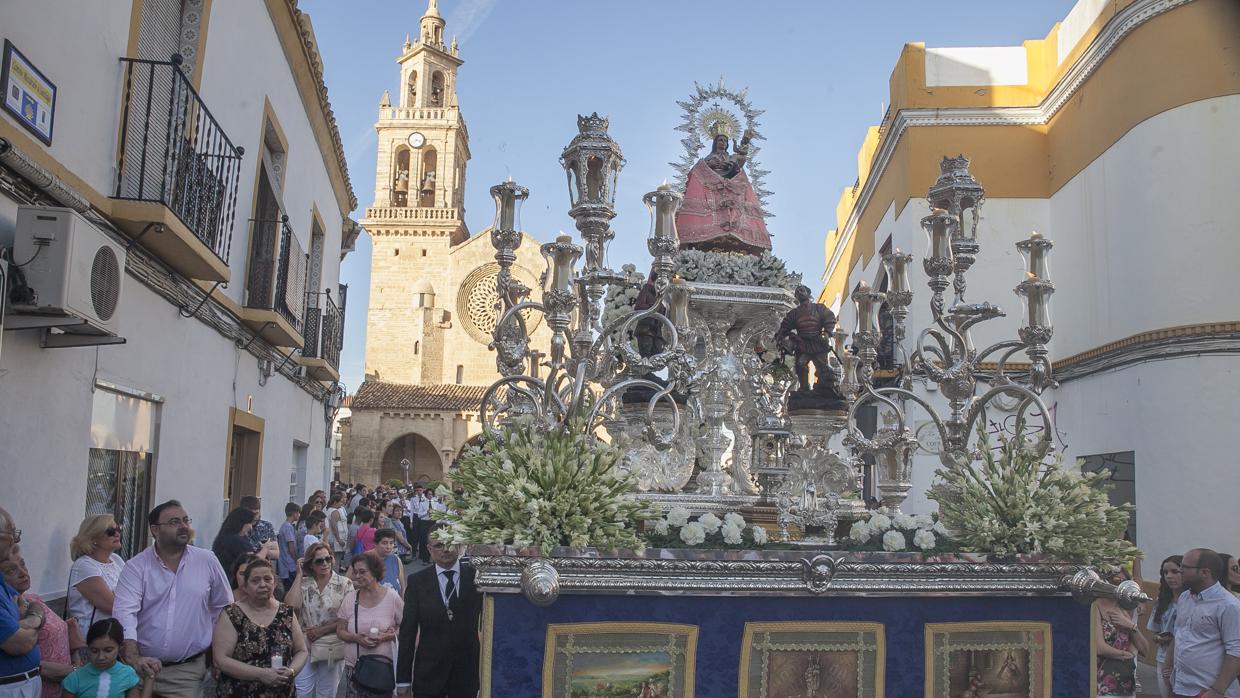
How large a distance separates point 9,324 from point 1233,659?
6243 millimetres

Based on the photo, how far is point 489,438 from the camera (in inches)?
203

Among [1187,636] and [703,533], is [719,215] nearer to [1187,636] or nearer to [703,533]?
[703,533]

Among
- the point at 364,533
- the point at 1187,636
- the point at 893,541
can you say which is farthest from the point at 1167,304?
the point at 364,533

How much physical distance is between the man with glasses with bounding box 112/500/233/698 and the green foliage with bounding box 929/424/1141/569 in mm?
3866

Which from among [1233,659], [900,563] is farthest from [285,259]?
[1233,659]

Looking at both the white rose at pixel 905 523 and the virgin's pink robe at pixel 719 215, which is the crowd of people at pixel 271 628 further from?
the virgin's pink robe at pixel 719 215

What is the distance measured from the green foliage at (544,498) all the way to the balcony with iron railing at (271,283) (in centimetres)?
599

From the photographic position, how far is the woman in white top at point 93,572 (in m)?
4.80

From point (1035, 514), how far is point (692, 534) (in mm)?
1876

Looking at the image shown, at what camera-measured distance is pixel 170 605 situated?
4758mm

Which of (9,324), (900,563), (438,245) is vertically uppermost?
(438,245)

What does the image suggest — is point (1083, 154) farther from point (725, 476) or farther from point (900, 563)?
point (900, 563)

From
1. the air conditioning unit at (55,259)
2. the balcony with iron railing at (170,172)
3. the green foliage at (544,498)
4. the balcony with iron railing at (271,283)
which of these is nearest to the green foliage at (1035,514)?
the green foliage at (544,498)

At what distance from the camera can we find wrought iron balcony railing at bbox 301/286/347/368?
45.2 feet
